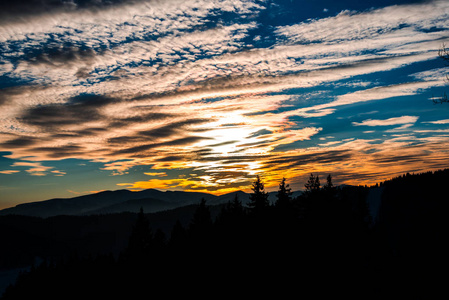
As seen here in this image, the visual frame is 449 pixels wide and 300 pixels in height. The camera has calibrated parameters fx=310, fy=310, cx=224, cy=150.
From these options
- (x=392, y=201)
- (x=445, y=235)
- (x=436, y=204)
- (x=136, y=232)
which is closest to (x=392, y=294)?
(x=136, y=232)

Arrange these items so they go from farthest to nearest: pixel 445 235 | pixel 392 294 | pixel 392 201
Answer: pixel 392 201 → pixel 445 235 → pixel 392 294

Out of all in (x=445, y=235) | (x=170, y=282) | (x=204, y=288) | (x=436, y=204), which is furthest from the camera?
(x=436, y=204)

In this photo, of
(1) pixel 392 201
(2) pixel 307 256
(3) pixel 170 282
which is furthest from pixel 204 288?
(1) pixel 392 201

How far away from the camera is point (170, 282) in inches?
1571

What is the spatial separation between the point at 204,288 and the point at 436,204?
141 meters

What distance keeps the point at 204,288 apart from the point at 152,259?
13.1 meters

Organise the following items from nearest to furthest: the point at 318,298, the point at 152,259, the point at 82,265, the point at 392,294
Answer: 1. the point at 318,298
2. the point at 392,294
3. the point at 152,259
4. the point at 82,265

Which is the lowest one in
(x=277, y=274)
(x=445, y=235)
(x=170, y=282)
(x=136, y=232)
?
(x=445, y=235)

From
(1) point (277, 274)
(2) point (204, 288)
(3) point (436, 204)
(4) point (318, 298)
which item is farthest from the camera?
(3) point (436, 204)

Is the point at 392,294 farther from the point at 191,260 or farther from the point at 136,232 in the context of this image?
the point at 136,232

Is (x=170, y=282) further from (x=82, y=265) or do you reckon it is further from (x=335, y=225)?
(x=82, y=265)

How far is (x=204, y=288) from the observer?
34219 mm

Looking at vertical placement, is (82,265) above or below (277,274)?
below

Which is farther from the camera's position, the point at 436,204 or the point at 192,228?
the point at 436,204
